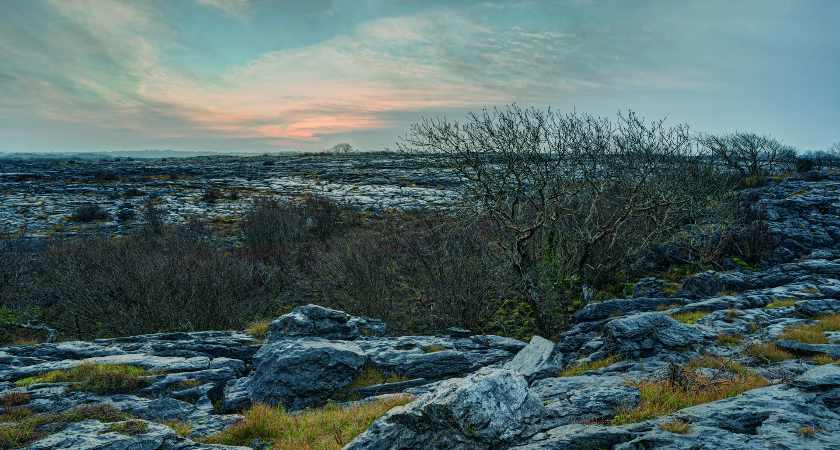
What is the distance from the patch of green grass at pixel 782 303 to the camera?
40.9 feet

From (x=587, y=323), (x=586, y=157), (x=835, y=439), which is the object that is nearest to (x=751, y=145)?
(x=586, y=157)

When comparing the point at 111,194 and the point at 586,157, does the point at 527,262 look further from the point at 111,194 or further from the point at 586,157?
the point at 111,194

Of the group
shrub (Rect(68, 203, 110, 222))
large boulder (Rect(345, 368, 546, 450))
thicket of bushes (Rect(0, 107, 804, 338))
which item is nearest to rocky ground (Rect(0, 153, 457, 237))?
shrub (Rect(68, 203, 110, 222))

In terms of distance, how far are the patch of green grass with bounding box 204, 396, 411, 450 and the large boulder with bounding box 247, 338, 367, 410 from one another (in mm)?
1370

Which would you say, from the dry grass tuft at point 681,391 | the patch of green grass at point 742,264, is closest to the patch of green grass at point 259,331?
the dry grass tuft at point 681,391

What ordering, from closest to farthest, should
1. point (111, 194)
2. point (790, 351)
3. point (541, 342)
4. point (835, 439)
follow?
point (835, 439), point (790, 351), point (541, 342), point (111, 194)

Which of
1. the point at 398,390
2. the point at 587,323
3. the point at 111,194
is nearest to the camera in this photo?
the point at 398,390

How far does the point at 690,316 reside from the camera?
1267 centimetres

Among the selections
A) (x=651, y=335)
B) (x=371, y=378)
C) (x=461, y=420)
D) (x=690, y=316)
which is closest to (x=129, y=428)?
(x=461, y=420)

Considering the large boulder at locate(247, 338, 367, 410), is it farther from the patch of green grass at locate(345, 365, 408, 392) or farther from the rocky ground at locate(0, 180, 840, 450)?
the patch of green grass at locate(345, 365, 408, 392)

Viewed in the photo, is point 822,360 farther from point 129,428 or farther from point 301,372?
point 129,428

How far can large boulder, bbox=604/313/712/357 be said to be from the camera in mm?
10404

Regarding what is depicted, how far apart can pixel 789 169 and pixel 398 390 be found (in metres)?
51.4

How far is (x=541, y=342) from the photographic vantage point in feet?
39.2
